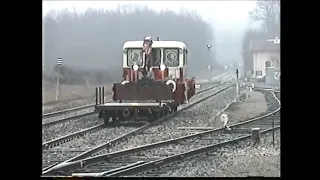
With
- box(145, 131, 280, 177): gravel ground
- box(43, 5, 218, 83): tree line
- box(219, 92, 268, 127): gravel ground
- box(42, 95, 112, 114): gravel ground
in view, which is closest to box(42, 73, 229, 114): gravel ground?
box(42, 95, 112, 114): gravel ground

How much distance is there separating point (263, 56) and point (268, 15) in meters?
0.29

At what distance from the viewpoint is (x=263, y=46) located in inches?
129

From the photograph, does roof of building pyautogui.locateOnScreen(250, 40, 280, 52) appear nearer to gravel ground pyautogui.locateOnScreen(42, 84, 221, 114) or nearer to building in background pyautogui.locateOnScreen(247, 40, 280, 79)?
building in background pyautogui.locateOnScreen(247, 40, 280, 79)

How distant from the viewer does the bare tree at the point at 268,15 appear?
3.11m

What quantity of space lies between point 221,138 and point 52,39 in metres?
1.39

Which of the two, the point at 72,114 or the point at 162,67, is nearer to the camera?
the point at 72,114

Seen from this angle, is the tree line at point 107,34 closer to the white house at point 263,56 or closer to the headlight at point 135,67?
the headlight at point 135,67

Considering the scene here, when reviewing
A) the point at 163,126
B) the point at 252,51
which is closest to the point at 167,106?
the point at 163,126

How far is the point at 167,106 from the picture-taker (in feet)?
11.8

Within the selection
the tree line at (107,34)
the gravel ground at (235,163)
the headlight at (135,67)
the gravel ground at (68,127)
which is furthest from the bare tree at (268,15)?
the gravel ground at (68,127)

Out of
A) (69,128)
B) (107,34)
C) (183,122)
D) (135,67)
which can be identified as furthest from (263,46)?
(69,128)

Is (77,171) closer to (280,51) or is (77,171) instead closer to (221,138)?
(221,138)

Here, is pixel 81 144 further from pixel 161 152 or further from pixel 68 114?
pixel 161 152

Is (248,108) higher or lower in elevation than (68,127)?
higher
